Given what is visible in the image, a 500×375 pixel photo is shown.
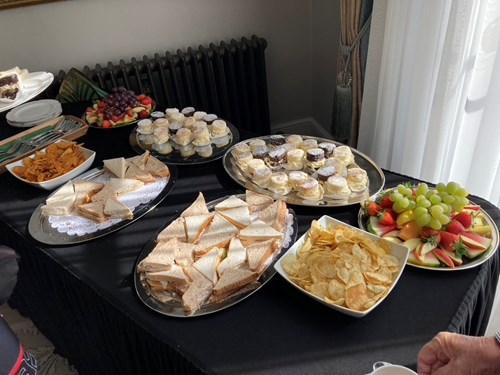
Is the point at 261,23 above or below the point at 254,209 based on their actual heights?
above

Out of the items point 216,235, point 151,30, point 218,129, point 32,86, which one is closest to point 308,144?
point 218,129

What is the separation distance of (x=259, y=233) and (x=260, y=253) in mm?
59

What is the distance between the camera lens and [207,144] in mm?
1456

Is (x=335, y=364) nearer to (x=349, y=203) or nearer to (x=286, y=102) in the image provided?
(x=349, y=203)

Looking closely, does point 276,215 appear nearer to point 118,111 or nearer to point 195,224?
point 195,224

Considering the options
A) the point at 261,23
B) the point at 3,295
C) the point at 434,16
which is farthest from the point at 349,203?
the point at 261,23

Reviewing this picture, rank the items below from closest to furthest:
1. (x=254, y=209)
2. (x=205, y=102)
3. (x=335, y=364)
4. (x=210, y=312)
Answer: (x=335, y=364)
(x=210, y=312)
(x=254, y=209)
(x=205, y=102)

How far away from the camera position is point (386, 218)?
1035 millimetres

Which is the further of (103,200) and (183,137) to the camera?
(183,137)

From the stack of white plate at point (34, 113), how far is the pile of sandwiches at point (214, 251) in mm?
918

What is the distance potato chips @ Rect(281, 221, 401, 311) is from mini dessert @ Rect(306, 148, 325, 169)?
0.28m

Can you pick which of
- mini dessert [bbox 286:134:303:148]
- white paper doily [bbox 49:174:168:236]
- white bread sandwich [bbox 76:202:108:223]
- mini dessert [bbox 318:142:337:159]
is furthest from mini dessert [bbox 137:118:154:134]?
mini dessert [bbox 318:142:337:159]

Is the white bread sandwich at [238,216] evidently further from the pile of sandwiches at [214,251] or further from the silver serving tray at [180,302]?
the silver serving tray at [180,302]

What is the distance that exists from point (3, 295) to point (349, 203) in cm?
83
